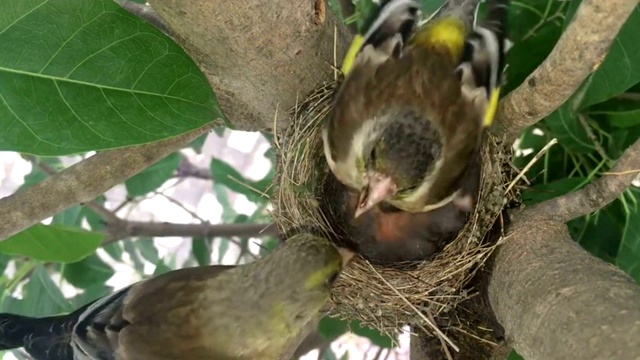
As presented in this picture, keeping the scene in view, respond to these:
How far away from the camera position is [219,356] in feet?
4.04

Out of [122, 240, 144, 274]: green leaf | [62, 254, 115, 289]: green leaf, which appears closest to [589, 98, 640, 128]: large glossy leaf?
[62, 254, 115, 289]: green leaf

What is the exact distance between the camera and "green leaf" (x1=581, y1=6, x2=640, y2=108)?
3.27 feet

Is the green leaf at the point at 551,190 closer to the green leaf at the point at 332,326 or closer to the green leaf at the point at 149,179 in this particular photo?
the green leaf at the point at 332,326

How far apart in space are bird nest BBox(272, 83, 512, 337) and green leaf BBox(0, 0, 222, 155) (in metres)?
0.26

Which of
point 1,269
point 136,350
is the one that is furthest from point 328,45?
point 1,269

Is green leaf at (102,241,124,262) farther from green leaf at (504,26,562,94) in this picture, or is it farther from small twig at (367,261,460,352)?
green leaf at (504,26,562,94)

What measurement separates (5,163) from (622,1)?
8.32ft

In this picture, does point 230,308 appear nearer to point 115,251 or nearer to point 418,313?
point 418,313

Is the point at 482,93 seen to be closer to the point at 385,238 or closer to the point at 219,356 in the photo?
the point at 385,238

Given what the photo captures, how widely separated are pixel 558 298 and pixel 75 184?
785 millimetres

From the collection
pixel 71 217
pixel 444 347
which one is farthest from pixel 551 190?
pixel 71 217

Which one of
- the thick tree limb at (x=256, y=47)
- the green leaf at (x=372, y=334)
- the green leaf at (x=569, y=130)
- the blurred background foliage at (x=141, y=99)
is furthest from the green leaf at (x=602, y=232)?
the thick tree limb at (x=256, y=47)

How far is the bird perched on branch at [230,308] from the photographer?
1165mm

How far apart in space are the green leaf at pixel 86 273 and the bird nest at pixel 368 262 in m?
0.60
